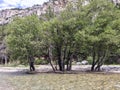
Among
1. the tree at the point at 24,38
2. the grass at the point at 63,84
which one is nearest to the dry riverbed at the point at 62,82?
the grass at the point at 63,84

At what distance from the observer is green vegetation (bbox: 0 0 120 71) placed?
126 feet

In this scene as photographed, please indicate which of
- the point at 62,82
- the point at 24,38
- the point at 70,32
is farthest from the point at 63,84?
the point at 70,32

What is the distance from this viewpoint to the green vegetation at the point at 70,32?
38.5 meters

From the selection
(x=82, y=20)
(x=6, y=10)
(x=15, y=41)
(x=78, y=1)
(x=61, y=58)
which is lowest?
(x=61, y=58)

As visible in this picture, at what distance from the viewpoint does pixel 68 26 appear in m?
38.7

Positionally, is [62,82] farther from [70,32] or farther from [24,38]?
[70,32]

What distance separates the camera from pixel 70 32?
39.3 meters

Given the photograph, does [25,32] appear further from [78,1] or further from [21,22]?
[78,1]

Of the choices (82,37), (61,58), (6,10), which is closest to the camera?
(82,37)

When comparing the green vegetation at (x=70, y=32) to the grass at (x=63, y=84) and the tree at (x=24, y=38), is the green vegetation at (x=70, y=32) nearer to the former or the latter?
the tree at (x=24, y=38)

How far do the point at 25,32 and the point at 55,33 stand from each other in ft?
13.4

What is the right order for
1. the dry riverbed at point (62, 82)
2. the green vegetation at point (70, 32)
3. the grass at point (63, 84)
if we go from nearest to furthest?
the grass at point (63, 84), the dry riverbed at point (62, 82), the green vegetation at point (70, 32)

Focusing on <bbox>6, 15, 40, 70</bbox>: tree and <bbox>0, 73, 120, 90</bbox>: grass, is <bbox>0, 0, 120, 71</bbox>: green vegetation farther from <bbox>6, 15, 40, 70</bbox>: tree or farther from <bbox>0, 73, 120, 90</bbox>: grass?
<bbox>0, 73, 120, 90</bbox>: grass

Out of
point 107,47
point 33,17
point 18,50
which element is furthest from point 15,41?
point 107,47
